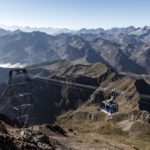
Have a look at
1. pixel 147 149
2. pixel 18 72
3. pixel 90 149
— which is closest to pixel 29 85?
pixel 18 72

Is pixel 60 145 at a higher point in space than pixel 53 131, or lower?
higher

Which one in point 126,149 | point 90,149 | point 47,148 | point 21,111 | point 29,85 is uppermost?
point 29,85

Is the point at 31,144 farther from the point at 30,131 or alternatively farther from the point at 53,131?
the point at 53,131

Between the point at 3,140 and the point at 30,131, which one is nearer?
the point at 3,140

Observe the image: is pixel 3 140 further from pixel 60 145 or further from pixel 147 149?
pixel 147 149

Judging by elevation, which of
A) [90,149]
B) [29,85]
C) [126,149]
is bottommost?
[126,149]

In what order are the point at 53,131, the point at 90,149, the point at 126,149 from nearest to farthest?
the point at 90,149 → the point at 126,149 → the point at 53,131

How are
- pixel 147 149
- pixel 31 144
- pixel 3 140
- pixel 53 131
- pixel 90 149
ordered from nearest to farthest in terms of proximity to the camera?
pixel 3 140, pixel 31 144, pixel 90 149, pixel 53 131, pixel 147 149

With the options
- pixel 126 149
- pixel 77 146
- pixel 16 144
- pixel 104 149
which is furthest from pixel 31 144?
pixel 126 149

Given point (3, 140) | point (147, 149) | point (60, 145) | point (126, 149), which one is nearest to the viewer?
point (3, 140)
